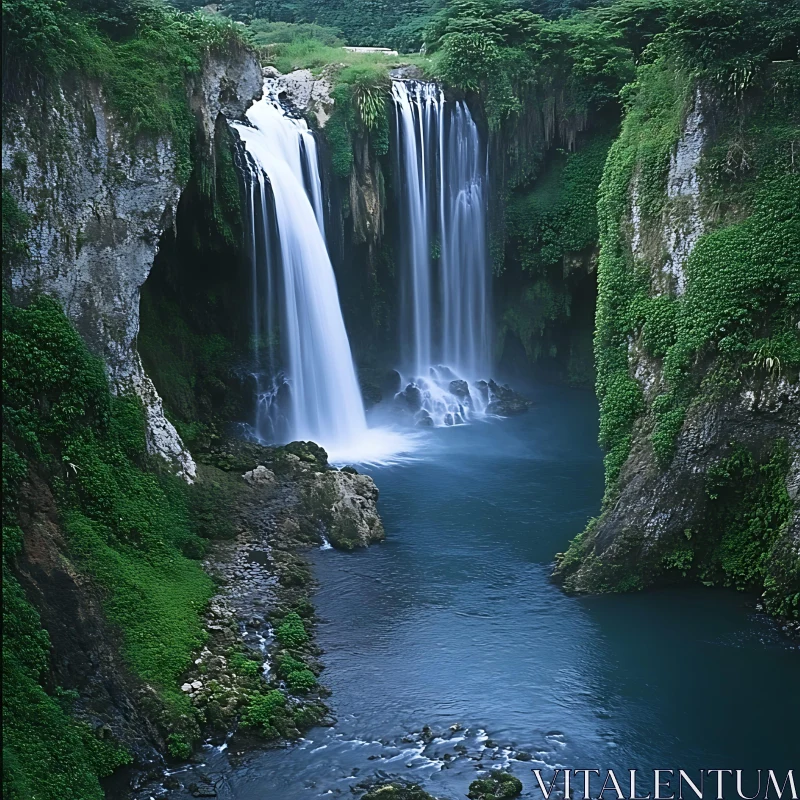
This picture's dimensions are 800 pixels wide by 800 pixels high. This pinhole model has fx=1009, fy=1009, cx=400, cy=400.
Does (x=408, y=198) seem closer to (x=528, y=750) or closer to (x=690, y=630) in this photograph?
(x=690, y=630)

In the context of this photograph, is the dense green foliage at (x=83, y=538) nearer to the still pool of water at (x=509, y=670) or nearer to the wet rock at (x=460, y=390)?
the still pool of water at (x=509, y=670)

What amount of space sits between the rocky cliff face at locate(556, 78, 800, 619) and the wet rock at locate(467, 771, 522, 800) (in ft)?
16.8

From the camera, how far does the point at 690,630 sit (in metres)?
15.9

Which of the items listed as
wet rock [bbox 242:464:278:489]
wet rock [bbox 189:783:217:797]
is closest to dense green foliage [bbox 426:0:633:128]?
wet rock [bbox 242:464:278:489]

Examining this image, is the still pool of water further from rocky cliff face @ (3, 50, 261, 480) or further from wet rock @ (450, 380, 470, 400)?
wet rock @ (450, 380, 470, 400)

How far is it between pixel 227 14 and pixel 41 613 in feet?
87.1

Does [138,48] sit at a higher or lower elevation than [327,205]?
higher

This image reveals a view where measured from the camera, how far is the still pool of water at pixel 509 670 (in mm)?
12852

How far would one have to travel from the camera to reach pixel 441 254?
28359 mm

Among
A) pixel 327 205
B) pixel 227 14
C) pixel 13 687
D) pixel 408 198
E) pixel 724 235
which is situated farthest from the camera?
pixel 227 14

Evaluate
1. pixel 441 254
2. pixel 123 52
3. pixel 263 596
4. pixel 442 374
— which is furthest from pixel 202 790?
pixel 441 254

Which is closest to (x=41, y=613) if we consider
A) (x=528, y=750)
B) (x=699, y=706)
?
(x=528, y=750)

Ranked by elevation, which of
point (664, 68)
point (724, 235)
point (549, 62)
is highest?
point (549, 62)

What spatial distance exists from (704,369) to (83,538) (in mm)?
9950
